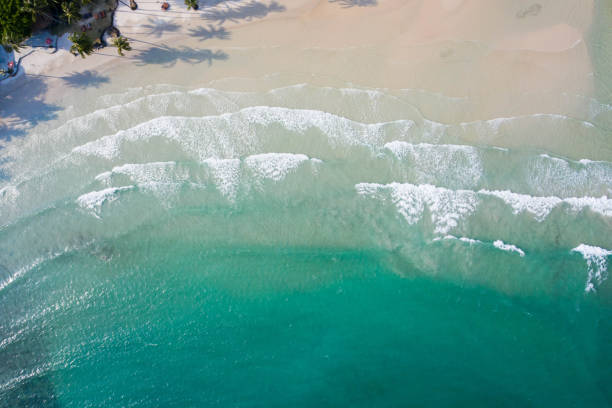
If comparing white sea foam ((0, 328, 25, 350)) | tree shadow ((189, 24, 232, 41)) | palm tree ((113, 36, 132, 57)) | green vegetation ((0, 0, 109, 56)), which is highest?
green vegetation ((0, 0, 109, 56))

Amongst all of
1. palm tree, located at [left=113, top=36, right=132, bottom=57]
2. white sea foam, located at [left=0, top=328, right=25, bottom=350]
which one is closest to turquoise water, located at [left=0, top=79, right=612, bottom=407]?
white sea foam, located at [left=0, top=328, right=25, bottom=350]

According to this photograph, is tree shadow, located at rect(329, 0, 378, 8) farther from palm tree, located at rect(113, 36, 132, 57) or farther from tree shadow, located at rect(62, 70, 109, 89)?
tree shadow, located at rect(62, 70, 109, 89)

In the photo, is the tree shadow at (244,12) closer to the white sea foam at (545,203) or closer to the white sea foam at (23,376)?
the white sea foam at (545,203)

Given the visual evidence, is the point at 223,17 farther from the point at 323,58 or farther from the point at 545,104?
the point at 545,104

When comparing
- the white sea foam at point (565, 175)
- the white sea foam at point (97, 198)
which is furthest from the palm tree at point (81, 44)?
the white sea foam at point (565, 175)

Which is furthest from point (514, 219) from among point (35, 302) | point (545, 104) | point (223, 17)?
point (35, 302)

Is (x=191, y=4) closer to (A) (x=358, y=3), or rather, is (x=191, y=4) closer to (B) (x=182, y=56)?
(B) (x=182, y=56)

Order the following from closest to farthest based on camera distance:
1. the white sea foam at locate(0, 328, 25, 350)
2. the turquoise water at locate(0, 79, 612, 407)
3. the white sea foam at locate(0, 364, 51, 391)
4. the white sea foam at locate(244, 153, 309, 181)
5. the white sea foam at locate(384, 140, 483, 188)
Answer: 1. the turquoise water at locate(0, 79, 612, 407)
2. the white sea foam at locate(0, 364, 51, 391)
3. the white sea foam at locate(0, 328, 25, 350)
4. the white sea foam at locate(384, 140, 483, 188)
5. the white sea foam at locate(244, 153, 309, 181)

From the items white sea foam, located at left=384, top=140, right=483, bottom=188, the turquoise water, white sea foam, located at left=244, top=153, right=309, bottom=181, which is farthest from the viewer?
white sea foam, located at left=244, top=153, right=309, bottom=181
